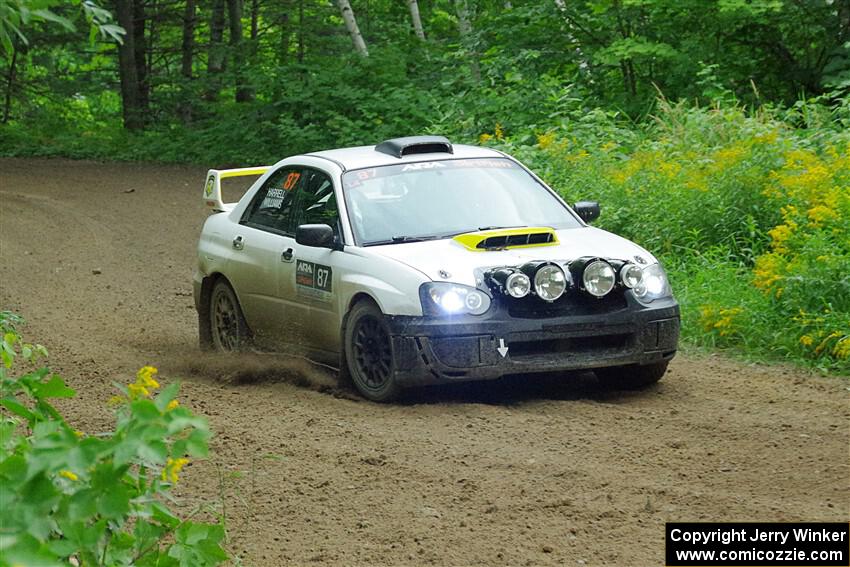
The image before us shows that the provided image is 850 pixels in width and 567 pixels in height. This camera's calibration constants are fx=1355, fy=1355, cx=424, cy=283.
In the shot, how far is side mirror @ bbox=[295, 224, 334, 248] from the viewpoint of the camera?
878cm

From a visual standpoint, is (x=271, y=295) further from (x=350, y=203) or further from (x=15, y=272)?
(x=15, y=272)

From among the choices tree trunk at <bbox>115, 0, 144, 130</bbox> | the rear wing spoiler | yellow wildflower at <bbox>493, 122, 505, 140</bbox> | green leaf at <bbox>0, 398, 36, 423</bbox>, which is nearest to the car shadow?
the rear wing spoiler

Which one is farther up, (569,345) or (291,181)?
(291,181)

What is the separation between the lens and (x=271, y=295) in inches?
381

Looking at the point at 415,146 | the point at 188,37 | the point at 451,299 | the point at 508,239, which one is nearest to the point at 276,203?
the point at 415,146

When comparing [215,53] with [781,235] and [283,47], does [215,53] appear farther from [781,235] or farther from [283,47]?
[781,235]

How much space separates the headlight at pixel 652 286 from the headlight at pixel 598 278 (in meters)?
0.24

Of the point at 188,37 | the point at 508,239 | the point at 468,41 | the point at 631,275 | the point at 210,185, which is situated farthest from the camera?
the point at 188,37

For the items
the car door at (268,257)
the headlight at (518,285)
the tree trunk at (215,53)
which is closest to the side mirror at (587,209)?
the headlight at (518,285)

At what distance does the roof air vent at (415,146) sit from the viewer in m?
9.63

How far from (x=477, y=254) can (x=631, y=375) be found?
1308 mm

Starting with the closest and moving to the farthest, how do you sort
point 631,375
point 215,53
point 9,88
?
1. point 631,375
2. point 215,53
3. point 9,88

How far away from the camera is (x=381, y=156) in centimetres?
969

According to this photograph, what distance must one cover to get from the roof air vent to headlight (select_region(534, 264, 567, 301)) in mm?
1994
